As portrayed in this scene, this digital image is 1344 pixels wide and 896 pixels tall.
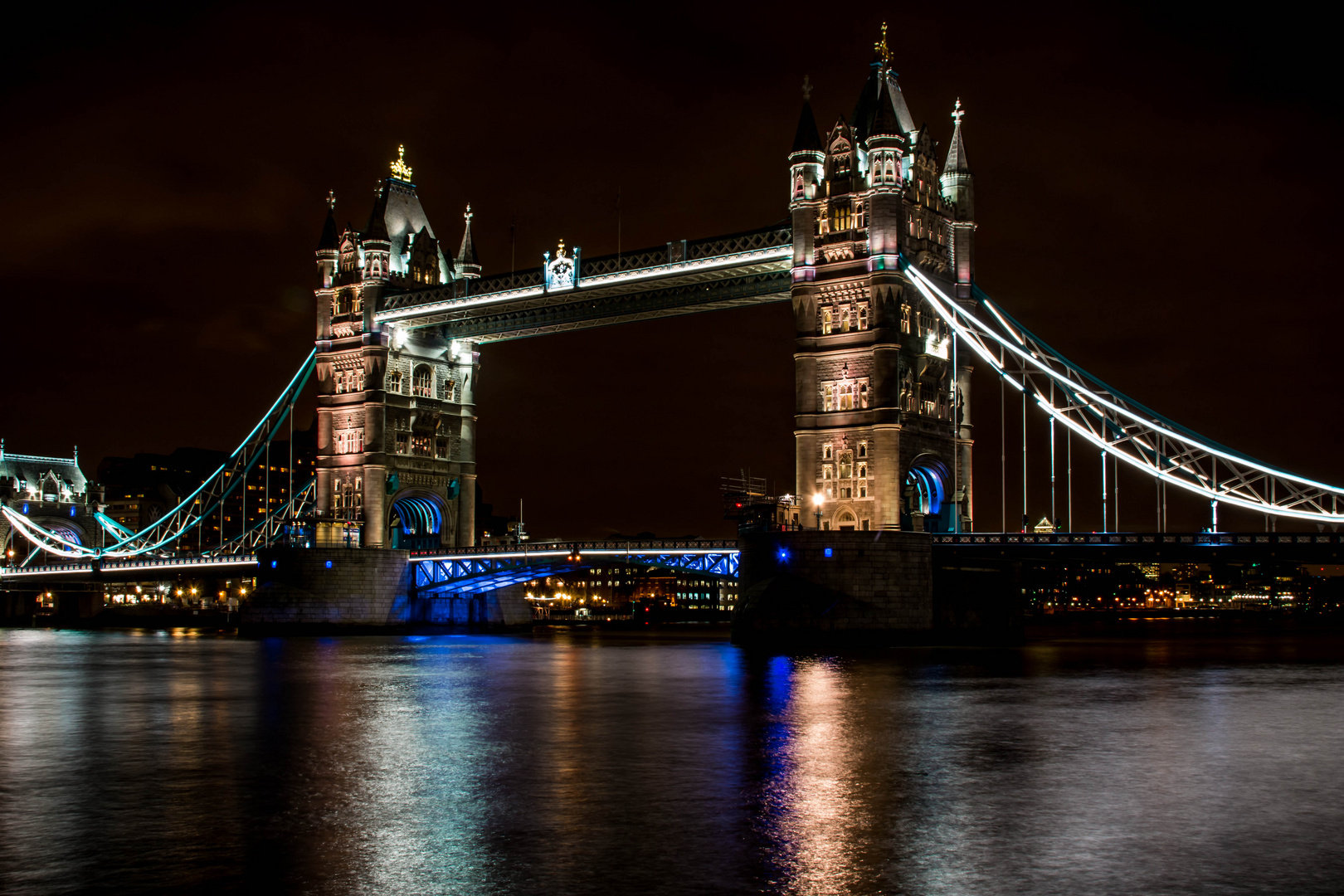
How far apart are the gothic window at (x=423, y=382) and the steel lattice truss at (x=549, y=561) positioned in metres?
9.37

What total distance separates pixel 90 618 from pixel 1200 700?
11268 centimetres

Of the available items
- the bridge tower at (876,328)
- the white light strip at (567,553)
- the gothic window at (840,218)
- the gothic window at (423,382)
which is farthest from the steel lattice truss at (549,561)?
the gothic window at (840,218)

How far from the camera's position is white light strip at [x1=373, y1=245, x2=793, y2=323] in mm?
61094

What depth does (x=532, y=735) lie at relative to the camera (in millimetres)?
24656

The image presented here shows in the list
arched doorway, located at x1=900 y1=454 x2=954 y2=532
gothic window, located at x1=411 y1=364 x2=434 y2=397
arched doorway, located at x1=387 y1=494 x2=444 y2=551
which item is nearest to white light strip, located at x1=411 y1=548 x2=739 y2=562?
arched doorway, located at x1=387 y1=494 x2=444 y2=551

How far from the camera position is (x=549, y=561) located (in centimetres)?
7169

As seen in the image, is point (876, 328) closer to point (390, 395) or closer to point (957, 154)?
point (957, 154)

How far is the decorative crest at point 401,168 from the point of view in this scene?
268 ft

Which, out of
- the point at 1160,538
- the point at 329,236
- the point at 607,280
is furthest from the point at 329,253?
the point at 1160,538

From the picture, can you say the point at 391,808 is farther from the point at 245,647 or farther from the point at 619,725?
the point at 245,647

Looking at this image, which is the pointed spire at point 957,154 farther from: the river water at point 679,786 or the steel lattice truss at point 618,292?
the river water at point 679,786

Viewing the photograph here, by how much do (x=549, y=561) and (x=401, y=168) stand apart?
25.9 meters

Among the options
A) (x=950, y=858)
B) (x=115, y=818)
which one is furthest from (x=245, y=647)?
(x=950, y=858)

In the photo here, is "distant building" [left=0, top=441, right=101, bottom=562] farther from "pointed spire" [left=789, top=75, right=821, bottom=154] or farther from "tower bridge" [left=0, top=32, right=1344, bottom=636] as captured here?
"pointed spire" [left=789, top=75, right=821, bottom=154]
